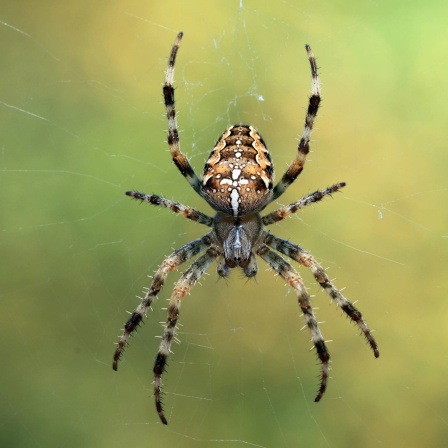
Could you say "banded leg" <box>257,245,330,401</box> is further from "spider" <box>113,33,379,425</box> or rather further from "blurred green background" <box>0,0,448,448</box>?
"blurred green background" <box>0,0,448,448</box>

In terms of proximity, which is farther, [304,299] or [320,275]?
[320,275]

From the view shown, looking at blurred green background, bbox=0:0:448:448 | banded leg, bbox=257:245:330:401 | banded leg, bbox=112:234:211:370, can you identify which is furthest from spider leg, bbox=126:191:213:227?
→ blurred green background, bbox=0:0:448:448

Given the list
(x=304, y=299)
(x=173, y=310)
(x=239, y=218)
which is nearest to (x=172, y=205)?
(x=239, y=218)

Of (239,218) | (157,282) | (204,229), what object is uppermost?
(204,229)

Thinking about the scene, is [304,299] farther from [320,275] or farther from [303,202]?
[303,202]

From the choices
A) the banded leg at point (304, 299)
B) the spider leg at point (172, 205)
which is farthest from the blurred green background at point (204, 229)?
the spider leg at point (172, 205)

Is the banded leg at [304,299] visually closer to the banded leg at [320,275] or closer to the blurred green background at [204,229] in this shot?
the banded leg at [320,275]

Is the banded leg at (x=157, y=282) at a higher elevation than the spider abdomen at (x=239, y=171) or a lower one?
lower

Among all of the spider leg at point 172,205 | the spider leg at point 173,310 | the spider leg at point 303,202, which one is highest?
the spider leg at point 303,202
